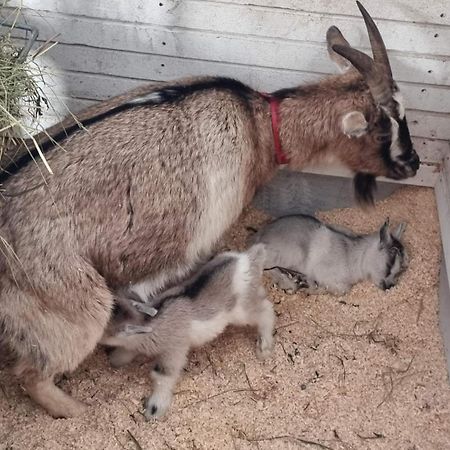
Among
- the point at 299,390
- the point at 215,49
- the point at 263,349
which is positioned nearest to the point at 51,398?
the point at 263,349

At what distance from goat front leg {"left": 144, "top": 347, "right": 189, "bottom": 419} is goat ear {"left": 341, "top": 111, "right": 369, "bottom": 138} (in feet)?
3.96

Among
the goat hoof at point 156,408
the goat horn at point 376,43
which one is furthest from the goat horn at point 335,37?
the goat hoof at point 156,408

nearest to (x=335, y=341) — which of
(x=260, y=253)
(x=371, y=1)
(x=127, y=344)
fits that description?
(x=260, y=253)

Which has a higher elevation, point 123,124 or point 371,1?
point 371,1

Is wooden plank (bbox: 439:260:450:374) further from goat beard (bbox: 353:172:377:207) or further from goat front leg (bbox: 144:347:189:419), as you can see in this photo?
goat front leg (bbox: 144:347:189:419)

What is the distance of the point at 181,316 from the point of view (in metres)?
3.40

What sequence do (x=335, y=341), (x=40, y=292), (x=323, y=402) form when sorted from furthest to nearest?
(x=335, y=341)
(x=323, y=402)
(x=40, y=292)

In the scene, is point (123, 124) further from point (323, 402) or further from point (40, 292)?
point (323, 402)

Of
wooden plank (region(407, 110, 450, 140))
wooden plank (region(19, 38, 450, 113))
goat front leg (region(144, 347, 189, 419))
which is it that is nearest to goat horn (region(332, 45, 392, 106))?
wooden plank (region(19, 38, 450, 113))

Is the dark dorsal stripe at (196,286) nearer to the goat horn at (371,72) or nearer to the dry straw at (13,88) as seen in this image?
the dry straw at (13,88)

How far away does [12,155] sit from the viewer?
3320mm

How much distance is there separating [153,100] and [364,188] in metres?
1.21

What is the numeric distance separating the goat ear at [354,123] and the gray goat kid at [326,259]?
68 cm

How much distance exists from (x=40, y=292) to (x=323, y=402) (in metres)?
1.35
